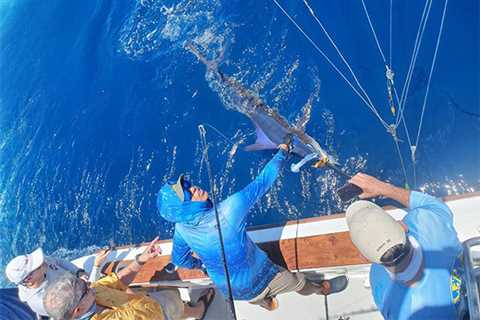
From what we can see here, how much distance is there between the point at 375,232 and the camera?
1696 mm

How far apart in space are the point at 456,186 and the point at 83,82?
5422mm

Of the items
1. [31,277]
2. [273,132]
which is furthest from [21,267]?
[273,132]

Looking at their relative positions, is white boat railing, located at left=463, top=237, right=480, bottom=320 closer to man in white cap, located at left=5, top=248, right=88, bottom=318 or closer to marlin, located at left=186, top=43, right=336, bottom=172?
marlin, located at left=186, top=43, right=336, bottom=172

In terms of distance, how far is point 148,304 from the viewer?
2.54m

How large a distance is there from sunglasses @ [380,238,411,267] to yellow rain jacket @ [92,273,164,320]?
1.39m

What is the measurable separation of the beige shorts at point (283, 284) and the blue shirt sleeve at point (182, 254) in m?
0.49

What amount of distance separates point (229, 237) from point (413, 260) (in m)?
1.11

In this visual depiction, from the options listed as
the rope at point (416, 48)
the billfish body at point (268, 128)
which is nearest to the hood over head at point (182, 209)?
the billfish body at point (268, 128)

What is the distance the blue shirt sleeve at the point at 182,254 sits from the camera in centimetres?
282

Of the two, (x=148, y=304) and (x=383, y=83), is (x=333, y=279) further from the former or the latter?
(x=383, y=83)

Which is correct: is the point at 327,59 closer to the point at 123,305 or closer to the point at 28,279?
the point at 123,305

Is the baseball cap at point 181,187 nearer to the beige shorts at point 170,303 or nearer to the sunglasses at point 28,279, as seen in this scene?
the beige shorts at point 170,303

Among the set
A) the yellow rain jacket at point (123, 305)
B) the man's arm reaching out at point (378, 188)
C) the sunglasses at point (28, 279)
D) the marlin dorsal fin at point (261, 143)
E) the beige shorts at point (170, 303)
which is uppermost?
the marlin dorsal fin at point (261, 143)

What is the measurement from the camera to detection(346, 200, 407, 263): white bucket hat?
167 cm
